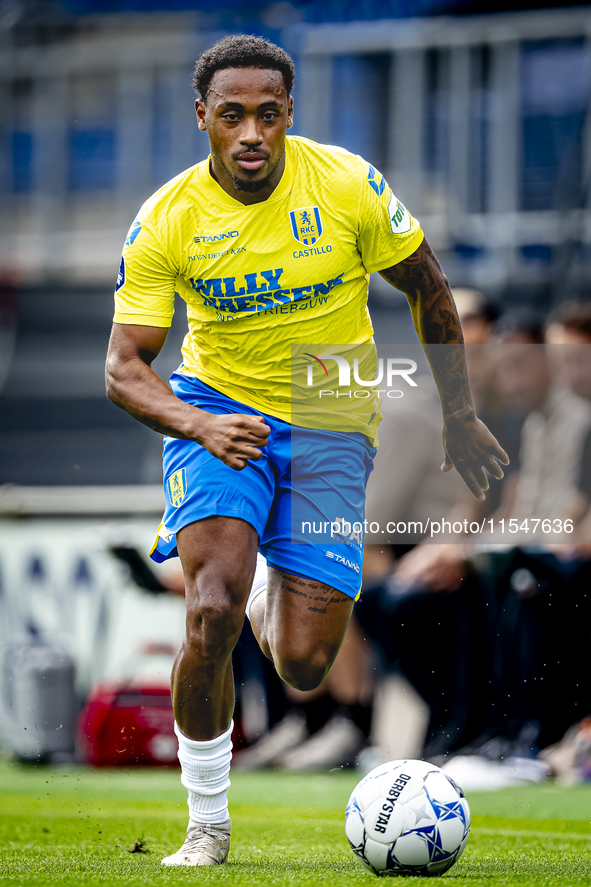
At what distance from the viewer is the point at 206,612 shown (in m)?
3.51

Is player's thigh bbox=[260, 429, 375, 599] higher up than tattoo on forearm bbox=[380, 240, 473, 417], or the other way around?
tattoo on forearm bbox=[380, 240, 473, 417]

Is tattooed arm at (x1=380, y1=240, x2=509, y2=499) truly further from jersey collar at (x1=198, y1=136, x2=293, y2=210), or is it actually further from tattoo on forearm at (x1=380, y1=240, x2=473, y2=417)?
jersey collar at (x1=198, y1=136, x2=293, y2=210)

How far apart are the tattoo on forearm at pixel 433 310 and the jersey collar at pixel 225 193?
0.47 meters

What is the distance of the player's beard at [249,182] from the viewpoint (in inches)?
148

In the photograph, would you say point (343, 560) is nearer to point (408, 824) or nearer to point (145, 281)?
point (408, 824)

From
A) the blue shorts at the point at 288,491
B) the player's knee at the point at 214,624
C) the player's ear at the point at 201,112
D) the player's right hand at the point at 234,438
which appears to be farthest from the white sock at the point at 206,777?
the player's ear at the point at 201,112

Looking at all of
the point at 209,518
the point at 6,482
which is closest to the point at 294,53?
the point at 6,482

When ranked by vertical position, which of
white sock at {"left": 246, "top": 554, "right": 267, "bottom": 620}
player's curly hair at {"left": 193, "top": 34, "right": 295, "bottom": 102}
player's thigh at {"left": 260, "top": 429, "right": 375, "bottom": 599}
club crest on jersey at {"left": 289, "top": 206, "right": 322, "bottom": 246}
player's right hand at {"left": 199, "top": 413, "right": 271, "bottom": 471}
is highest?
player's curly hair at {"left": 193, "top": 34, "right": 295, "bottom": 102}

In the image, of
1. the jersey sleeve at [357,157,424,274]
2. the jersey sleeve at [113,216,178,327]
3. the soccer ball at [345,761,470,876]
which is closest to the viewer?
the soccer ball at [345,761,470,876]

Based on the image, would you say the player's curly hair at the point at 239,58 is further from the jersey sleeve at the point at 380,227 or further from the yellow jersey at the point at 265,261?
the jersey sleeve at the point at 380,227

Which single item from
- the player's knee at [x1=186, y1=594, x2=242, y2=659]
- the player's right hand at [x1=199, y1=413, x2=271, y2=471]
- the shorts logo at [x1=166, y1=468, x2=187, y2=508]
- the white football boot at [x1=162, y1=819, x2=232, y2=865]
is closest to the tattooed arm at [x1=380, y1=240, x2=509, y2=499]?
the player's right hand at [x1=199, y1=413, x2=271, y2=471]

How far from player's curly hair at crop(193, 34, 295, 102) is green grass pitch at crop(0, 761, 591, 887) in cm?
248

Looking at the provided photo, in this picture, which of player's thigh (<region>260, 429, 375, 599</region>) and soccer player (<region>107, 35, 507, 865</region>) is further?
player's thigh (<region>260, 429, 375, 599</region>)

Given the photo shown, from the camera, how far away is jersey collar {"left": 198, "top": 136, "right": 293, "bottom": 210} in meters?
3.85
